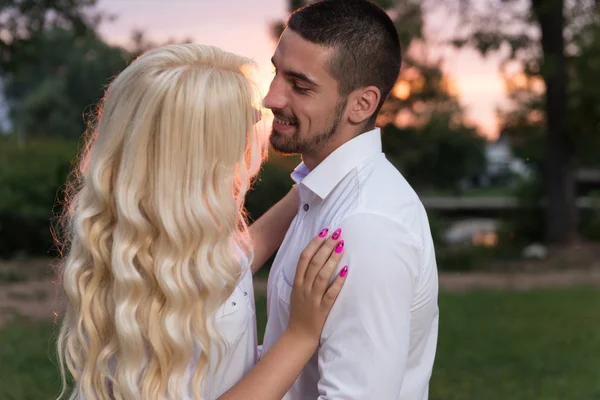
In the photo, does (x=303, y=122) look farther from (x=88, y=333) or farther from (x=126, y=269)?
(x=88, y=333)

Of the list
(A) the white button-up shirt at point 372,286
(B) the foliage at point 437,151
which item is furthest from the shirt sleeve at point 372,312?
(B) the foliage at point 437,151

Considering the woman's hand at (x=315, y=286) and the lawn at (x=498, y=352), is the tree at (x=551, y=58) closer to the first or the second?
the lawn at (x=498, y=352)

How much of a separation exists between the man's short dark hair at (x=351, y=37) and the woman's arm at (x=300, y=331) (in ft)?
1.84

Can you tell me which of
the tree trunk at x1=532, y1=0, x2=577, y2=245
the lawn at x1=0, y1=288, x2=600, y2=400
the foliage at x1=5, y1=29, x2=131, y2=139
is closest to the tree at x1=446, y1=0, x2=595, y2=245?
the tree trunk at x1=532, y1=0, x2=577, y2=245

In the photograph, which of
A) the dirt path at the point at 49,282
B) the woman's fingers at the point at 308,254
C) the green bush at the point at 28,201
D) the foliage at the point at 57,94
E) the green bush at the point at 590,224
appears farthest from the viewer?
the foliage at the point at 57,94

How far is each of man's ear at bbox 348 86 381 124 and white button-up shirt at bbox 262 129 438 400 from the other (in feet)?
0.24

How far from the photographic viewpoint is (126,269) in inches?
87.3

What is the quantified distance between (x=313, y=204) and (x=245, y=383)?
61 centimetres

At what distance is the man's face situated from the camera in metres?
2.45

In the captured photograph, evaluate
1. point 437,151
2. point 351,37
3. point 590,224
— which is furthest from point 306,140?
point 437,151

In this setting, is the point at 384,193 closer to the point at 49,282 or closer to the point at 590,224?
the point at 49,282

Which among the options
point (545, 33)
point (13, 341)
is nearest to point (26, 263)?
point (13, 341)

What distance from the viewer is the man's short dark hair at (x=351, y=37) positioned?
97.2 inches

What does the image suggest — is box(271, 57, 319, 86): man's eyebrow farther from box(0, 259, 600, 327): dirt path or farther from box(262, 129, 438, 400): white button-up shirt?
box(0, 259, 600, 327): dirt path
